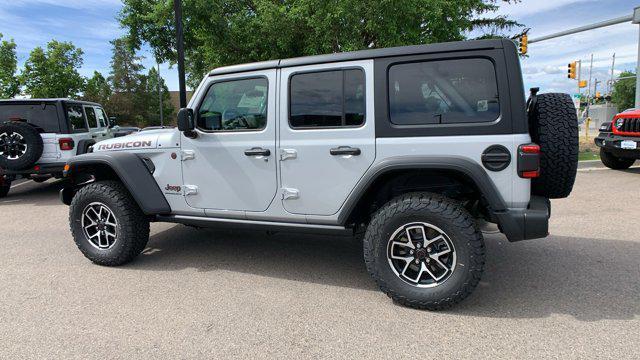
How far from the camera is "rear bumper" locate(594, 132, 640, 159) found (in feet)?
27.4

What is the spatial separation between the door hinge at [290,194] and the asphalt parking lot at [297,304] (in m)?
0.78

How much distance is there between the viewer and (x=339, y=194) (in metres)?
3.39

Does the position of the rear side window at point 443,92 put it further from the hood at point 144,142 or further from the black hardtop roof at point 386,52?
the hood at point 144,142

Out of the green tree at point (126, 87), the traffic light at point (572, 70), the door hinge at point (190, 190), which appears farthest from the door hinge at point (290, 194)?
the green tree at point (126, 87)

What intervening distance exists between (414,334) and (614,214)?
456cm

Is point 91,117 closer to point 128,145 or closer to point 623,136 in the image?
point 128,145

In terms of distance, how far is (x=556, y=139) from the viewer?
3121mm

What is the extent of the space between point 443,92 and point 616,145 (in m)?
7.50

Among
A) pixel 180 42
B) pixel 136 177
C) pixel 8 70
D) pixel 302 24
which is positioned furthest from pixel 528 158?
pixel 8 70

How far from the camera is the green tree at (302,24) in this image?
11203 mm

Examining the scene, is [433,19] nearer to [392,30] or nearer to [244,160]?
[392,30]

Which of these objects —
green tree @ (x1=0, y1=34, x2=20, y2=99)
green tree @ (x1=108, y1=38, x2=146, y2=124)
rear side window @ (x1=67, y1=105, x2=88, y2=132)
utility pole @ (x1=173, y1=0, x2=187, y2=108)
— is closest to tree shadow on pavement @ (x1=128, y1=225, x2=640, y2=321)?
rear side window @ (x1=67, y1=105, x2=88, y2=132)

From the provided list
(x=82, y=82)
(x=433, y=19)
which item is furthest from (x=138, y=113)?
(x=433, y=19)

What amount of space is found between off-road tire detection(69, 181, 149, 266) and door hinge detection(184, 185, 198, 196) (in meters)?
0.60
